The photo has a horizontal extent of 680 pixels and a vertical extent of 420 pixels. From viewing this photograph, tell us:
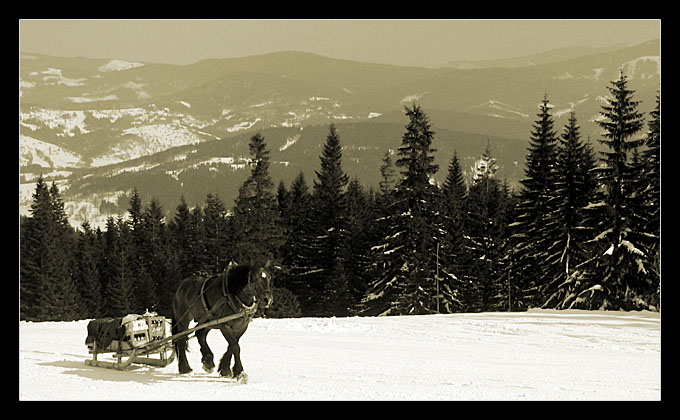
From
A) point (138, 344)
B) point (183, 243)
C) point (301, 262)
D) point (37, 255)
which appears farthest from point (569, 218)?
point (183, 243)

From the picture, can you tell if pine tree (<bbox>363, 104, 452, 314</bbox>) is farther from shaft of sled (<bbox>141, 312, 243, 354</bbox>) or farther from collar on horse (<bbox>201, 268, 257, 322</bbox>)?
collar on horse (<bbox>201, 268, 257, 322</bbox>)

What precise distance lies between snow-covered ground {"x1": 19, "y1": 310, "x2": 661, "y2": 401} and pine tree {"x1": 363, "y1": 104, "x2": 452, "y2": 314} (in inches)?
978

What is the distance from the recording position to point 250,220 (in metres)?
49.4

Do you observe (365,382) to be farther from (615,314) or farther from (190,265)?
(190,265)

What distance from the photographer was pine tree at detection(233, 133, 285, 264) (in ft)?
161

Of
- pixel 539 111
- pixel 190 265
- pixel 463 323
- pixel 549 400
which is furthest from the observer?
pixel 190 265

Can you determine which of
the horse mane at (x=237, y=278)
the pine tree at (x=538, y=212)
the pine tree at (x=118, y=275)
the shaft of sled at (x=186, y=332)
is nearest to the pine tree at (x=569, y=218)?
the pine tree at (x=538, y=212)

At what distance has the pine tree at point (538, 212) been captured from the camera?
43438 mm

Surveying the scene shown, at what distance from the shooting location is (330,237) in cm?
6381

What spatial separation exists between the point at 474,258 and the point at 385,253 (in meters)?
13.8

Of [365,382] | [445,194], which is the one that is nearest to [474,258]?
[445,194]

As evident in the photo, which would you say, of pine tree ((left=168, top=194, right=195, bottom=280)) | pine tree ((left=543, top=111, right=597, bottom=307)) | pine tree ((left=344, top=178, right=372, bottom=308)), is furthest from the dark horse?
pine tree ((left=168, top=194, right=195, bottom=280))

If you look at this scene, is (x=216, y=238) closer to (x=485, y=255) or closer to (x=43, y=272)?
(x=43, y=272)
